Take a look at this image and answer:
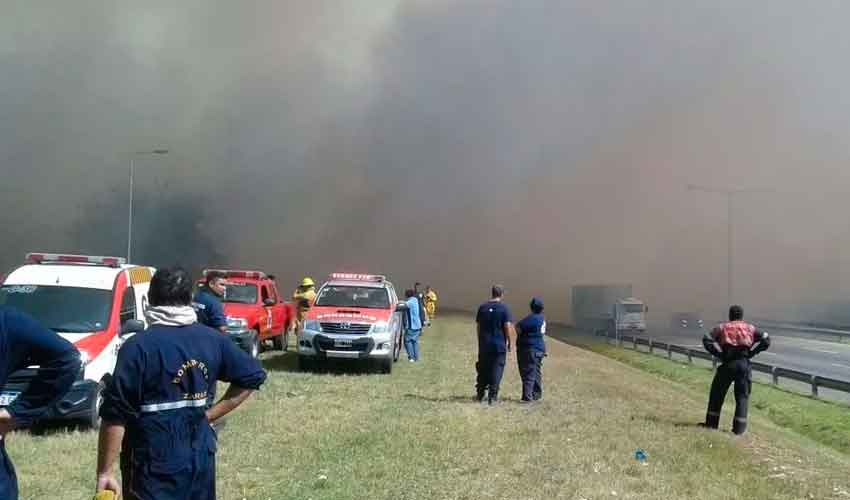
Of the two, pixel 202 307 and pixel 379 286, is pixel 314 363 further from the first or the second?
pixel 202 307

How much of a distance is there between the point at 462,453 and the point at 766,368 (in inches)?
483

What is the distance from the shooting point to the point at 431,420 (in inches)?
354

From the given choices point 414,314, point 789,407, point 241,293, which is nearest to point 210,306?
point 414,314

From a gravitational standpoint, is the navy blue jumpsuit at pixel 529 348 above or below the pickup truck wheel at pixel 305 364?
above

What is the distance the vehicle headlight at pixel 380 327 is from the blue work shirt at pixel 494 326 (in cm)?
329

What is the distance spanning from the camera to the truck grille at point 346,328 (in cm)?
1345

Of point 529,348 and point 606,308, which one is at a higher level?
point 529,348

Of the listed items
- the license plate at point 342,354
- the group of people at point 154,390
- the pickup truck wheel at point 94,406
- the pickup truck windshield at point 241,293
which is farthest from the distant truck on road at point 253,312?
the group of people at point 154,390

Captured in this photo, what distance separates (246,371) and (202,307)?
475 cm

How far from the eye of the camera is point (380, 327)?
13.6 m

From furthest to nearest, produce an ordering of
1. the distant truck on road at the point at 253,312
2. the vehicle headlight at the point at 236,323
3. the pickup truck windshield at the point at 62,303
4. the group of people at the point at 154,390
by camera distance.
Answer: the distant truck on road at the point at 253,312 < the vehicle headlight at the point at 236,323 < the pickup truck windshield at the point at 62,303 < the group of people at the point at 154,390

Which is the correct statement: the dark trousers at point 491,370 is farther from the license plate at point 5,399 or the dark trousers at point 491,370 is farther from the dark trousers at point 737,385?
the license plate at point 5,399

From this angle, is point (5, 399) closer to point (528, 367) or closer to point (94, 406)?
point (94, 406)

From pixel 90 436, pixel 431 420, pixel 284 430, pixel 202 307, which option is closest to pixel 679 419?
pixel 431 420
